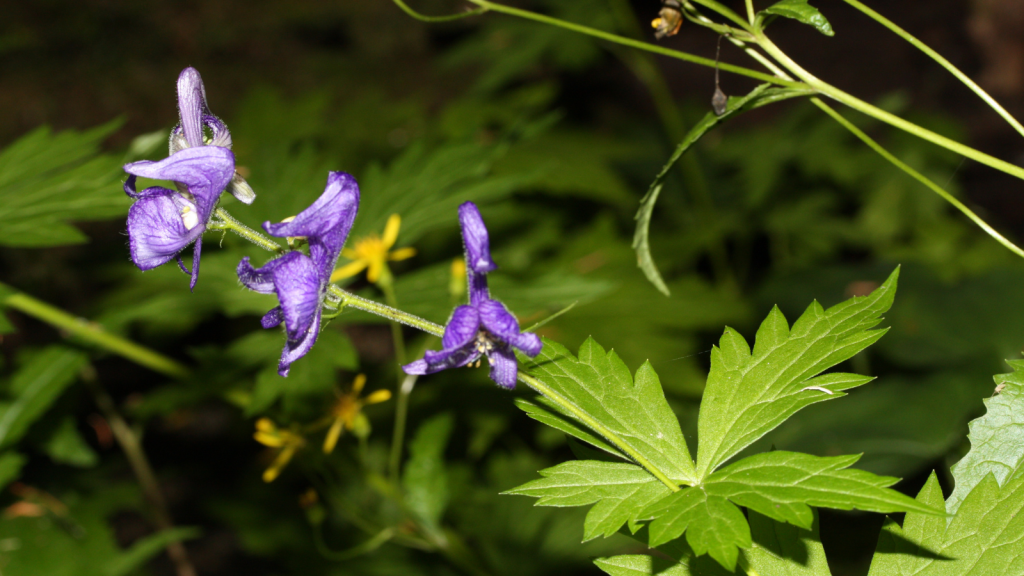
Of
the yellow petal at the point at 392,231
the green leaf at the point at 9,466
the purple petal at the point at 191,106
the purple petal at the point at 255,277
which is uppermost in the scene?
the purple petal at the point at 191,106

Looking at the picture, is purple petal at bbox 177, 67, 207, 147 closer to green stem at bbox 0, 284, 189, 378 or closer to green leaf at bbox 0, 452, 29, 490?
green stem at bbox 0, 284, 189, 378

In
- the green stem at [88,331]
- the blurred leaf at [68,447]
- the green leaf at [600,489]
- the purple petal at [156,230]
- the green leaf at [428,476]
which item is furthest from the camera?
the blurred leaf at [68,447]

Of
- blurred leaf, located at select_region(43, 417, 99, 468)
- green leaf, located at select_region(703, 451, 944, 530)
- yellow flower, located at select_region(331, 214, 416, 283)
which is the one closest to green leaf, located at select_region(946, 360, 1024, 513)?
green leaf, located at select_region(703, 451, 944, 530)

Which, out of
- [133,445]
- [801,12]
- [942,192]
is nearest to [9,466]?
[133,445]

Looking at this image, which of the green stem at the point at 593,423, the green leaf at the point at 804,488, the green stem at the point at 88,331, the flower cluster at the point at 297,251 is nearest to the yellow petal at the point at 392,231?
the green stem at the point at 88,331

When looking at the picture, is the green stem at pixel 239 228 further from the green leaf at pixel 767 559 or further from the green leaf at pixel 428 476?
the green leaf at pixel 428 476

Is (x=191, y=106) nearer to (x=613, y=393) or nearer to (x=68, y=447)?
(x=613, y=393)
